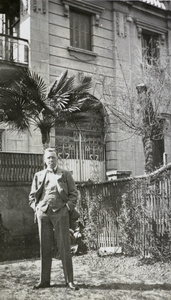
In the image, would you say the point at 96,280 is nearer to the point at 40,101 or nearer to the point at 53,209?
the point at 53,209

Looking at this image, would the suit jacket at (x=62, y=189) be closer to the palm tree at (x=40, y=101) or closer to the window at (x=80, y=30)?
the palm tree at (x=40, y=101)

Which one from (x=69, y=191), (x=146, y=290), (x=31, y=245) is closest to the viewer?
(x=146, y=290)

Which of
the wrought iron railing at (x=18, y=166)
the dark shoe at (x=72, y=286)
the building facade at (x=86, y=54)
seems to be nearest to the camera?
the dark shoe at (x=72, y=286)

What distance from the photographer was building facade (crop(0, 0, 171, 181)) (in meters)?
12.2

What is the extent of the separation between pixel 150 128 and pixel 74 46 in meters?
7.76

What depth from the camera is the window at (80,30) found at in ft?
46.3

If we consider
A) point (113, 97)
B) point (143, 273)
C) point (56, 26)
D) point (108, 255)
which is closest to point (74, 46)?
point (56, 26)

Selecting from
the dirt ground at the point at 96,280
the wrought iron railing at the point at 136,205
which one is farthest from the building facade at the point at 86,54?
→ the dirt ground at the point at 96,280

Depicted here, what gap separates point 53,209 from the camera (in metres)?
5.08

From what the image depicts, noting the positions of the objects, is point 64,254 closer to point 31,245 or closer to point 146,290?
point 146,290

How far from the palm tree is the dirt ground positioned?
2.96 m

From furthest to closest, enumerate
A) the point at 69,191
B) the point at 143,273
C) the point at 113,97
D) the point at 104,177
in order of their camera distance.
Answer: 1. the point at 104,177
2. the point at 113,97
3. the point at 143,273
4. the point at 69,191

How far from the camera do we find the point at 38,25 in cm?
1273

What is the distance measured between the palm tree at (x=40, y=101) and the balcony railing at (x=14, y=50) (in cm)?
412
